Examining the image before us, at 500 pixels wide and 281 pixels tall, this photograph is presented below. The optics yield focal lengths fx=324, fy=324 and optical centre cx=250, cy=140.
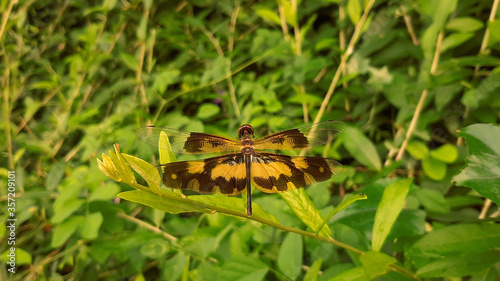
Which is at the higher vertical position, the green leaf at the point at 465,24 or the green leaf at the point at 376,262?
the green leaf at the point at 465,24

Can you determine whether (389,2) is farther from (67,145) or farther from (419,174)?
(67,145)

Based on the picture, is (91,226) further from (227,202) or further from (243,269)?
(227,202)

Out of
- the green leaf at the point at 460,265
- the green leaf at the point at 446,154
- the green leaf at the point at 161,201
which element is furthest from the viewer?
the green leaf at the point at 446,154

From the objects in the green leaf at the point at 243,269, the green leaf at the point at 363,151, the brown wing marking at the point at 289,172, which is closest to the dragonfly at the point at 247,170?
the brown wing marking at the point at 289,172

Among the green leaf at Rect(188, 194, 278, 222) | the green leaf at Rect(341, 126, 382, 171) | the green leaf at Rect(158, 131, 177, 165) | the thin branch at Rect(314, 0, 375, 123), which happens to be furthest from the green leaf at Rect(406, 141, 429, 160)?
the green leaf at Rect(158, 131, 177, 165)

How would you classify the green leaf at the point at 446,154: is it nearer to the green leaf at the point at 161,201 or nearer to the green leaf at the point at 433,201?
the green leaf at the point at 433,201

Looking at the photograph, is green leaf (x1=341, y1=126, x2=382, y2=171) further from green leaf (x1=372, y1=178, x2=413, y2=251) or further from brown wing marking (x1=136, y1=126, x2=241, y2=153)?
brown wing marking (x1=136, y1=126, x2=241, y2=153)

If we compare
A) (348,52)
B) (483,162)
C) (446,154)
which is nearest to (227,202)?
(483,162)
